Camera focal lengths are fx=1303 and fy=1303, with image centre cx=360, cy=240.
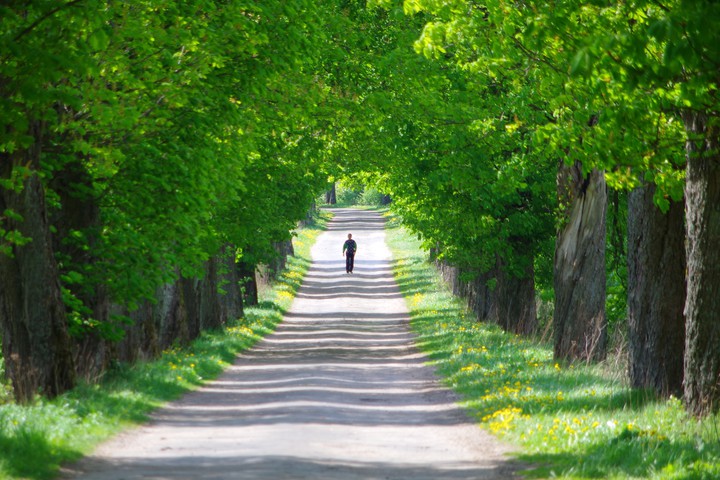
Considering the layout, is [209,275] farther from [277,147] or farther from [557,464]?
[557,464]

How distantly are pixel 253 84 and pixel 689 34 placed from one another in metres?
12.4

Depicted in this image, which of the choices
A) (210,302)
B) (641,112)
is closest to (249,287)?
(210,302)

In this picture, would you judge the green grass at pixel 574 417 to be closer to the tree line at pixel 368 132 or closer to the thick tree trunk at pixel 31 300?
the tree line at pixel 368 132

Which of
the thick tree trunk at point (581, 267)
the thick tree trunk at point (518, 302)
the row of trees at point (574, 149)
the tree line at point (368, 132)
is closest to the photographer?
the row of trees at point (574, 149)

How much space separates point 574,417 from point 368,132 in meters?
15.3

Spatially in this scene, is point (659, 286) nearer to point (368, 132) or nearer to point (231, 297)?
point (368, 132)

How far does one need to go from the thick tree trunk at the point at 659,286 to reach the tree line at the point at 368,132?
2 cm

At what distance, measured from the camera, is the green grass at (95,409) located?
1141cm

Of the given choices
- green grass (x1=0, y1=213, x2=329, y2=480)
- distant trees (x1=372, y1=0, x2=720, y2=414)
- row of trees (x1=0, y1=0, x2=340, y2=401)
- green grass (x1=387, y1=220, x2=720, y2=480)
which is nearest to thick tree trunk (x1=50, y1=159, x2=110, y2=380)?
row of trees (x1=0, y1=0, x2=340, y2=401)

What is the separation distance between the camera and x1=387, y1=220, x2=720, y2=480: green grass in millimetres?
10750

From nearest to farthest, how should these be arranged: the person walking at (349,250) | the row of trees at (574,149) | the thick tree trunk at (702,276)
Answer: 1. the row of trees at (574,149)
2. the thick tree trunk at (702,276)
3. the person walking at (349,250)

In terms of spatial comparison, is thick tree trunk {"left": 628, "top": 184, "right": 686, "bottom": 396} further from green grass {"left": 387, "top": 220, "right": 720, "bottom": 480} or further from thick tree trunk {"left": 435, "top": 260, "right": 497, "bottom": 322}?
thick tree trunk {"left": 435, "top": 260, "right": 497, "bottom": 322}

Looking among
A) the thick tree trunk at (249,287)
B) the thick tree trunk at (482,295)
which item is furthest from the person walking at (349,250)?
the thick tree trunk at (482,295)

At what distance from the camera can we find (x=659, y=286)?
48.2 ft
